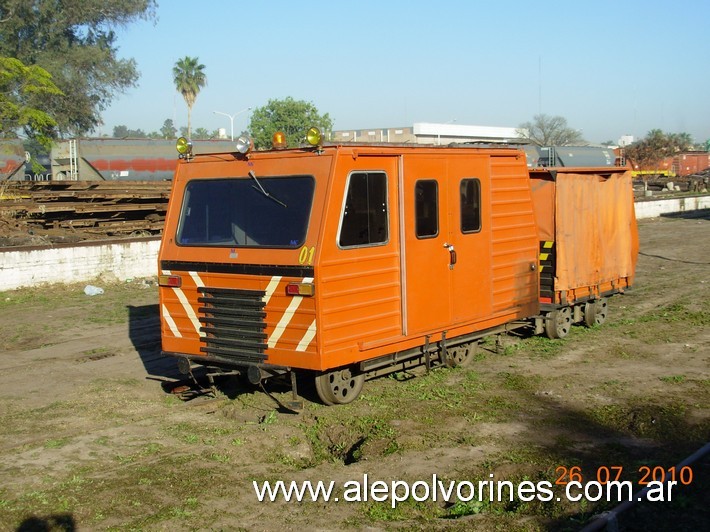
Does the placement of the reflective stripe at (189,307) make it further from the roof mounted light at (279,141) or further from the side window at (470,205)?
the side window at (470,205)

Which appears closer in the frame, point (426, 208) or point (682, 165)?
point (426, 208)

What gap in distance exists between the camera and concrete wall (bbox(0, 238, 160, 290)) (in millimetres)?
17109

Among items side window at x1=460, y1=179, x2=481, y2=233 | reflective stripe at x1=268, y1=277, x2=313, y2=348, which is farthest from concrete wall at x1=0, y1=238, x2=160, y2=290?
side window at x1=460, y1=179, x2=481, y2=233

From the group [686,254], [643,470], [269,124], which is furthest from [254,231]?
[269,124]

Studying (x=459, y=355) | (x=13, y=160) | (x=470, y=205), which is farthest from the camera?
(x=13, y=160)

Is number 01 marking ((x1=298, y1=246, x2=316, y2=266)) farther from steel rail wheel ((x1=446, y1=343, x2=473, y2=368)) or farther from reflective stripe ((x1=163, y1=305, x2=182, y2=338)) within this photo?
steel rail wheel ((x1=446, y1=343, x2=473, y2=368))

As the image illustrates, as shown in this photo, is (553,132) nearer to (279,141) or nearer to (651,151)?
(651,151)

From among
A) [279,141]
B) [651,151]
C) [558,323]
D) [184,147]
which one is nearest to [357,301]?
[279,141]

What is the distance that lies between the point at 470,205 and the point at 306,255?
9.07 feet

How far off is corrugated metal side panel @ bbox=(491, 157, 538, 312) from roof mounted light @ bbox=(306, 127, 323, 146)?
121 inches

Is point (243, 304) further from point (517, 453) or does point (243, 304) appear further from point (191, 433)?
point (517, 453)

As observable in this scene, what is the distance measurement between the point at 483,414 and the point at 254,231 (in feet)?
10.1

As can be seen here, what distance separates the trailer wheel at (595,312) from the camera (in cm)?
1309

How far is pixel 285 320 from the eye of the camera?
8008 mm
